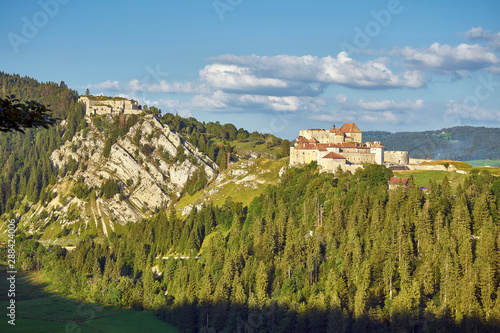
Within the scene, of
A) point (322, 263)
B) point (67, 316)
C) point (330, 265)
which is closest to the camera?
point (330, 265)

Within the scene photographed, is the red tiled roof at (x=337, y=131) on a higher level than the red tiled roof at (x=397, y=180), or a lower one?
higher

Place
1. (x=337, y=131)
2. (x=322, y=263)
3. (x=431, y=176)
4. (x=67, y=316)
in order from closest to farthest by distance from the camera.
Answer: (x=322, y=263) → (x=67, y=316) → (x=431, y=176) → (x=337, y=131)

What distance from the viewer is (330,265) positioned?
3639 inches

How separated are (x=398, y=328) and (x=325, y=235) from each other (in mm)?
28744

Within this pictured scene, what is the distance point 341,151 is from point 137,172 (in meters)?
89.6

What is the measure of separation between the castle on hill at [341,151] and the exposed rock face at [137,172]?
57.1 metres

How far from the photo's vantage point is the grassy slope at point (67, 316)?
315ft

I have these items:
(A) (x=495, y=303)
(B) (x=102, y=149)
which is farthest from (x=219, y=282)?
(B) (x=102, y=149)

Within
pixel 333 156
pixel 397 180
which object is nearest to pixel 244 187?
pixel 333 156

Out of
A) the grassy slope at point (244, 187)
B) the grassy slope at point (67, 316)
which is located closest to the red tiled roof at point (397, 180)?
the grassy slope at point (244, 187)

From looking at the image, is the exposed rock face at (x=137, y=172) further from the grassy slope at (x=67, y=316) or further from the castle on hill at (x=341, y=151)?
the castle on hill at (x=341, y=151)

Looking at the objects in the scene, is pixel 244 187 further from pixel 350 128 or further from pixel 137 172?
pixel 137 172
